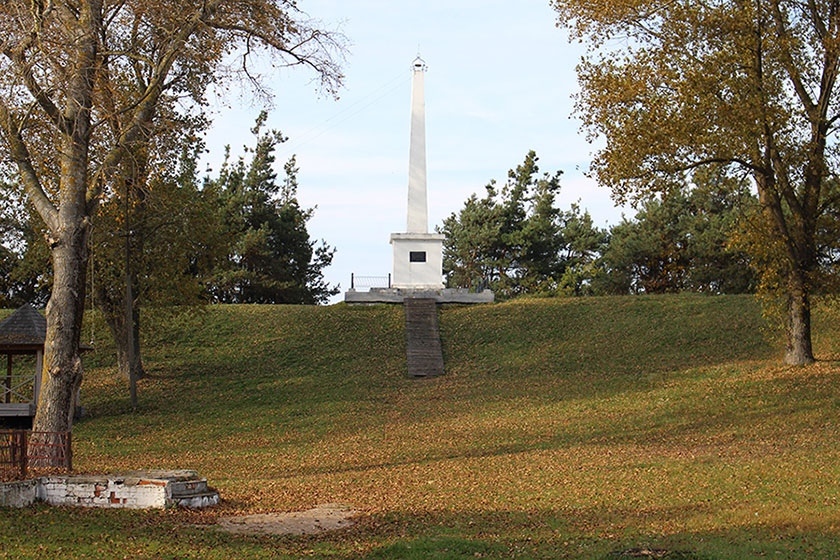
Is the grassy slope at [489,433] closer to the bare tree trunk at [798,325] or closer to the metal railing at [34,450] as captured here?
the bare tree trunk at [798,325]

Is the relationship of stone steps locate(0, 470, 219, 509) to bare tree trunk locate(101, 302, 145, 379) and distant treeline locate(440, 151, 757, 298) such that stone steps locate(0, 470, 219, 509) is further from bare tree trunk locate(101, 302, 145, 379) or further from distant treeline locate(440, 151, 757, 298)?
distant treeline locate(440, 151, 757, 298)

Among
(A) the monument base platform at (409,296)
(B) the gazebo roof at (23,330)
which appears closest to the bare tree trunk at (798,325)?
(A) the monument base platform at (409,296)

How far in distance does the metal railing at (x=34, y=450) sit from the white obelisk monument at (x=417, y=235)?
20813 mm

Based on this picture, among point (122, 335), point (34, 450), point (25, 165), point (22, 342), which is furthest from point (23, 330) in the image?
point (34, 450)

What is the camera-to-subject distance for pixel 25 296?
4256 centimetres

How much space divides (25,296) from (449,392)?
2673 cm

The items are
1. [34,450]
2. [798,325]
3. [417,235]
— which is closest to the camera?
[34,450]

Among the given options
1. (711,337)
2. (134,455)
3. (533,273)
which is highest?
(533,273)

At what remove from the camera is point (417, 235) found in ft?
111

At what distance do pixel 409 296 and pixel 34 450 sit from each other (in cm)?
2236

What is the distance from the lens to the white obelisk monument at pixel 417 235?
110 feet

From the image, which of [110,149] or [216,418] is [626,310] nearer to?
[216,418]

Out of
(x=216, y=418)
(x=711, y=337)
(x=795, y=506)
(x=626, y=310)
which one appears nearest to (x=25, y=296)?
(x=216, y=418)

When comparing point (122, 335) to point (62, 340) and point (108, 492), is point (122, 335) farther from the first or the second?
point (108, 492)
